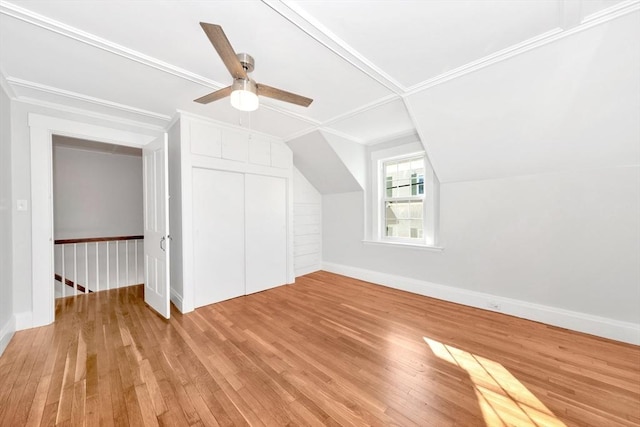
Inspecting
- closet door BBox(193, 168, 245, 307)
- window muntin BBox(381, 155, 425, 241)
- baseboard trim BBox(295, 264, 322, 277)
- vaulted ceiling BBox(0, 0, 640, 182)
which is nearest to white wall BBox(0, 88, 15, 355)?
vaulted ceiling BBox(0, 0, 640, 182)

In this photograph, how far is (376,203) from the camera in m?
4.28

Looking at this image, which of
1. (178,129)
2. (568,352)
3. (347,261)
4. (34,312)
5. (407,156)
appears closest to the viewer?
(568,352)

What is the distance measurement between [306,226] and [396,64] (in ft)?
11.0

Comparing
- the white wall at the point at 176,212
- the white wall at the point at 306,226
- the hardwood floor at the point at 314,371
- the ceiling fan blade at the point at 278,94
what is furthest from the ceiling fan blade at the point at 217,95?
the white wall at the point at 306,226

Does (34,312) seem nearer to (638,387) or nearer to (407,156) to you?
(407,156)

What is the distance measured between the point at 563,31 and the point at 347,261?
12.9ft

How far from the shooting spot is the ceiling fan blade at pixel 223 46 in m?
1.22

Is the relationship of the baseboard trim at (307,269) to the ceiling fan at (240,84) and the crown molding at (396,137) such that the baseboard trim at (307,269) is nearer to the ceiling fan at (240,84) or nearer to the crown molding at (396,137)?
the crown molding at (396,137)

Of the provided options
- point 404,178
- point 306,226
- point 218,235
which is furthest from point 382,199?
point 218,235

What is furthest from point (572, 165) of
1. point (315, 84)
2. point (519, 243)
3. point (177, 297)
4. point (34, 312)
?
point (34, 312)

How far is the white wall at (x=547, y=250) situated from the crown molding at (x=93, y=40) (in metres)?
3.37

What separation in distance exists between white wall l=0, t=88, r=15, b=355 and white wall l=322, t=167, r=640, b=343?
4642 millimetres

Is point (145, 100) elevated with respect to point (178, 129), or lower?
elevated

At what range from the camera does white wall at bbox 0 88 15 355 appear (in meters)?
2.22
